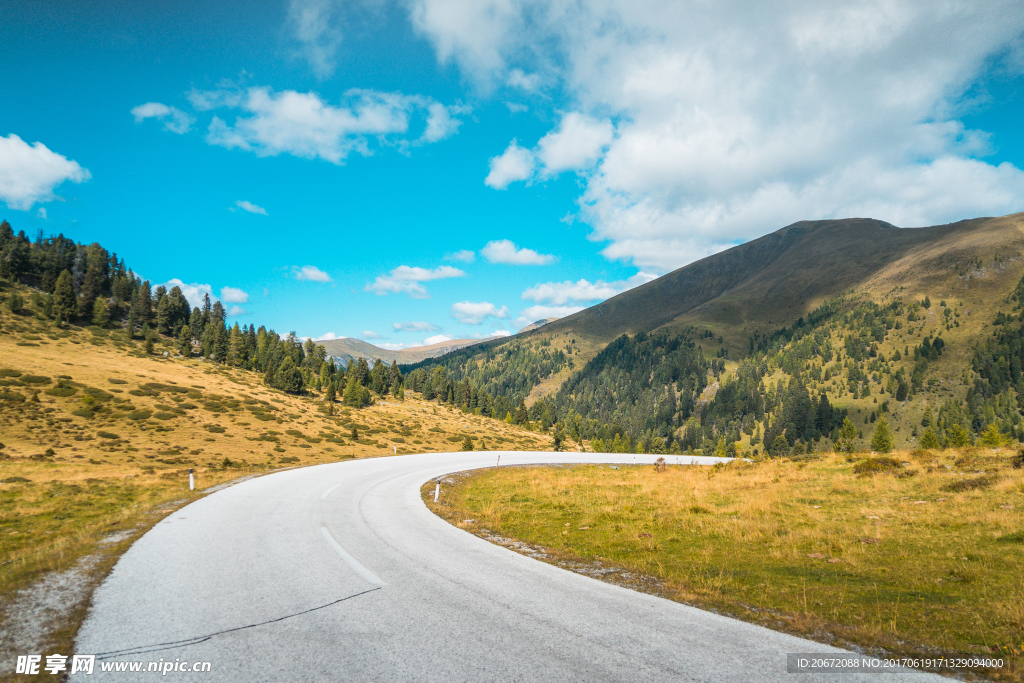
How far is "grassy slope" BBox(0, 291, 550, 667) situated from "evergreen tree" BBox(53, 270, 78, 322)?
4.73 meters

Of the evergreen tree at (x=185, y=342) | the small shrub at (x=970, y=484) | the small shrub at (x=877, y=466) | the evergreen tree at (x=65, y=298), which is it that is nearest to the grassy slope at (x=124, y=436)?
the evergreen tree at (x=185, y=342)

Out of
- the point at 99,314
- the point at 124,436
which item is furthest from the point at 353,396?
the point at 99,314

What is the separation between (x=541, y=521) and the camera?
15734 millimetres

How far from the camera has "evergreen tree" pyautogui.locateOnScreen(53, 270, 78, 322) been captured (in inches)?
3652

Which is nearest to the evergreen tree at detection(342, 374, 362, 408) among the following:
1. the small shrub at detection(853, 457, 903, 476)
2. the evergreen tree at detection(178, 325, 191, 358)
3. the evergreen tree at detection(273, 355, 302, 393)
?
the evergreen tree at detection(273, 355, 302, 393)

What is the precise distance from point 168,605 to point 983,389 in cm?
25913

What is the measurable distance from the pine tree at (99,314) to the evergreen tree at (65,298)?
5.16 m


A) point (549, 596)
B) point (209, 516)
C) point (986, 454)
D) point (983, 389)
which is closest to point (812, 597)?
point (549, 596)

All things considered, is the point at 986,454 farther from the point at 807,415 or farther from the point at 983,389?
the point at 983,389

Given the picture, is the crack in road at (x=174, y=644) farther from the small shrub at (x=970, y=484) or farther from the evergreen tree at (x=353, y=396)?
the evergreen tree at (x=353, y=396)

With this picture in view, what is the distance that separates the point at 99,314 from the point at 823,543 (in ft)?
462

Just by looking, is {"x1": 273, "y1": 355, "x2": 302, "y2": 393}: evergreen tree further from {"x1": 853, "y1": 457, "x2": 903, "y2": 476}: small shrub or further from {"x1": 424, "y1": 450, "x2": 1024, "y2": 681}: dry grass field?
{"x1": 853, "y1": 457, "x2": 903, "y2": 476}: small shrub

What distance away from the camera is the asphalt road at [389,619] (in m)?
5.04

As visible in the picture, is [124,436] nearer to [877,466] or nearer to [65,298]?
[877,466]
